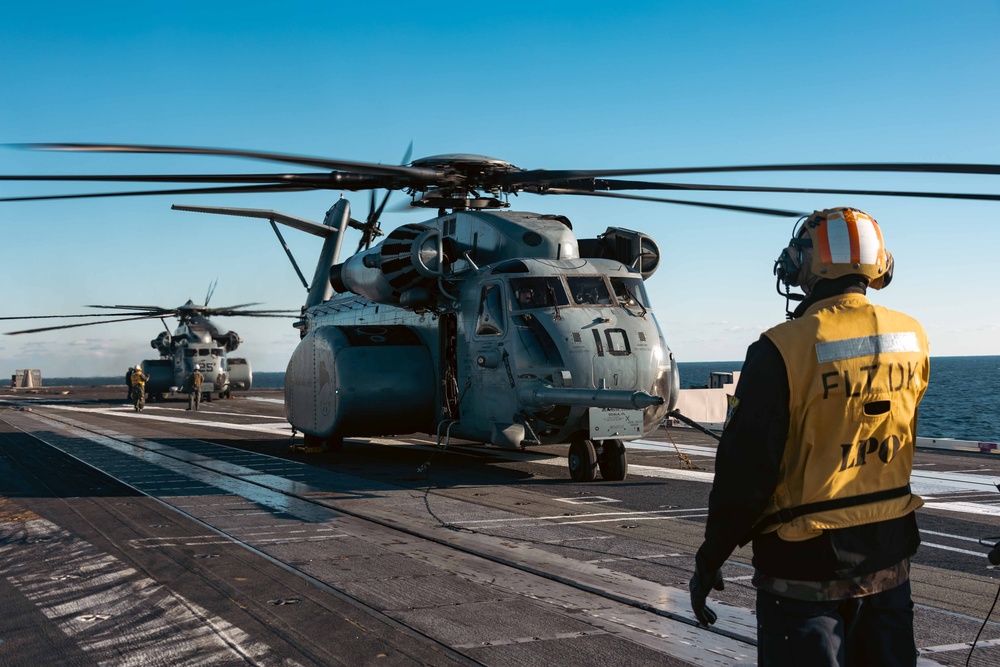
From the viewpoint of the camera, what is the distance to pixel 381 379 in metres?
15.8

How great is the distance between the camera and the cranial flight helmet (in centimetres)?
342

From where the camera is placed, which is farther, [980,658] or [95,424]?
[95,424]

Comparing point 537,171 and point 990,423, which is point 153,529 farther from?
point 990,423

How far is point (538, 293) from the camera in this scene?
13531mm

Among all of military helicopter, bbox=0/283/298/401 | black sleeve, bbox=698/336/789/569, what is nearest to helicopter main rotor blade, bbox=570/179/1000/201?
black sleeve, bbox=698/336/789/569

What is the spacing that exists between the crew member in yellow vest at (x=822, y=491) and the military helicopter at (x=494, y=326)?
659cm

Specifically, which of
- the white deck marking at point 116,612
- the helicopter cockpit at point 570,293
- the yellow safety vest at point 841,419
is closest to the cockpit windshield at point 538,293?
the helicopter cockpit at point 570,293

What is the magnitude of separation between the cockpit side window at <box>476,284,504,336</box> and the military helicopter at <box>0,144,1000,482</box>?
0.03 m

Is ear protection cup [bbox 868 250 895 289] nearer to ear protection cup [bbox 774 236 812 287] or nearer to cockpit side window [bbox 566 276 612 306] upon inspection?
ear protection cup [bbox 774 236 812 287]

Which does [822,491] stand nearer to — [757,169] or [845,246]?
[845,246]

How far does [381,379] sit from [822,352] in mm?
12985

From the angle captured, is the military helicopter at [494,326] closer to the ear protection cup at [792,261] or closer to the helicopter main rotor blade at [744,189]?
the helicopter main rotor blade at [744,189]

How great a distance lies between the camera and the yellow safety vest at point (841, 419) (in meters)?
3.20

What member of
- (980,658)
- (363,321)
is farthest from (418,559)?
(363,321)
